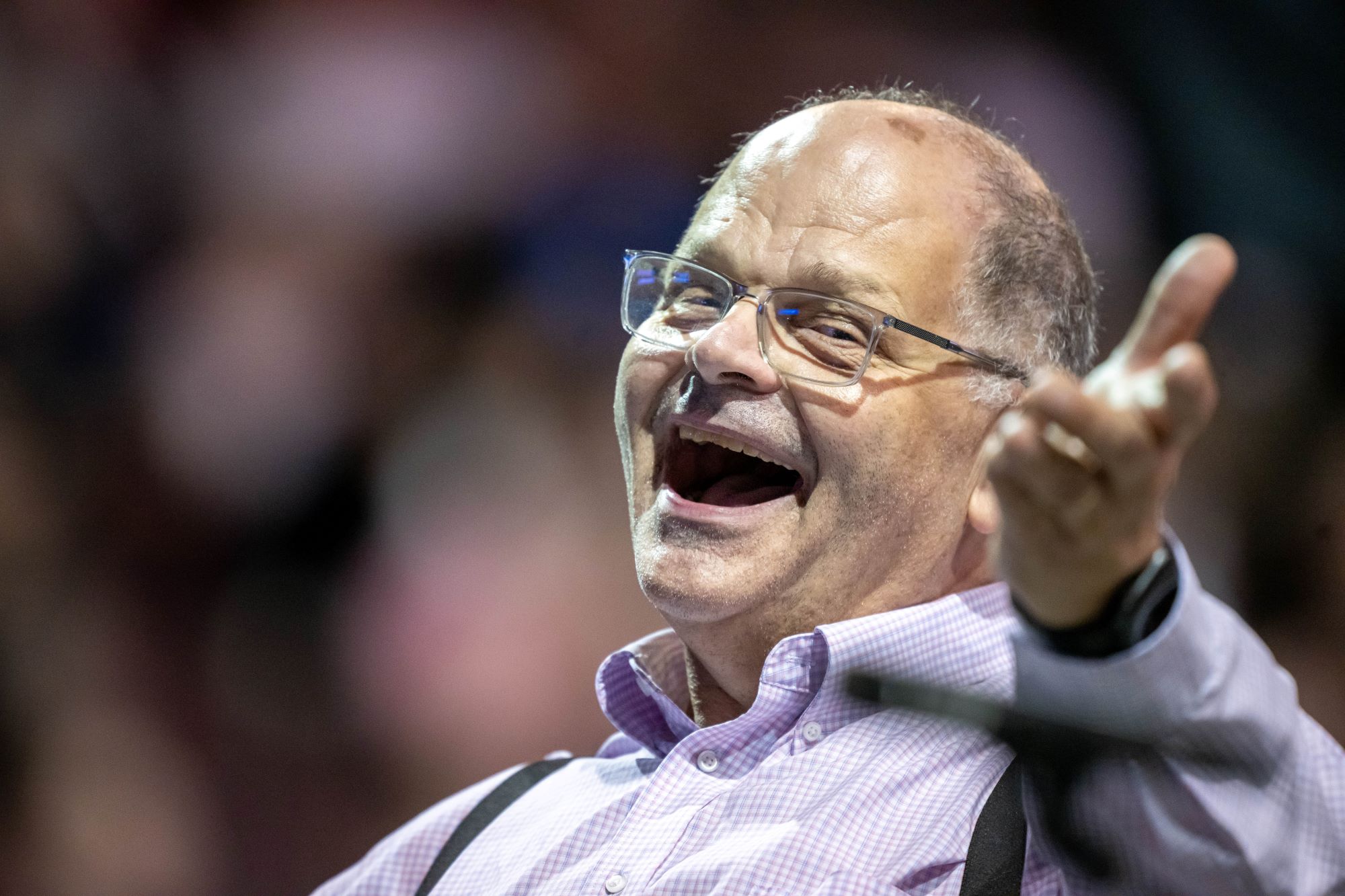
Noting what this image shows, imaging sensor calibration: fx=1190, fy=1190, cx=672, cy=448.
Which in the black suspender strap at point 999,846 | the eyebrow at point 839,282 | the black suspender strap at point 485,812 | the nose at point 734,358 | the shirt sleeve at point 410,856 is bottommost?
the shirt sleeve at point 410,856

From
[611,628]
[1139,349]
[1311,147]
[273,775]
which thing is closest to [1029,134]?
[1311,147]

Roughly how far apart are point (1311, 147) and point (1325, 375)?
495mm

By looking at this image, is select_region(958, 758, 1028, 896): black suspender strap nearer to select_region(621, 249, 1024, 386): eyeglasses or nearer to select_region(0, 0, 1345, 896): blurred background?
select_region(621, 249, 1024, 386): eyeglasses

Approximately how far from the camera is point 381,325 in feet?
9.72

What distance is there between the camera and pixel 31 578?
2678 mm

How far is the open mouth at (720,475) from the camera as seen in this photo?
1.61 meters

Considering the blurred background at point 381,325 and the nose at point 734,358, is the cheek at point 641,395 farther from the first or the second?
the blurred background at point 381,325

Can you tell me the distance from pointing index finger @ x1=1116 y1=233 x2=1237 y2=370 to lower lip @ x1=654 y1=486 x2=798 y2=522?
650mm

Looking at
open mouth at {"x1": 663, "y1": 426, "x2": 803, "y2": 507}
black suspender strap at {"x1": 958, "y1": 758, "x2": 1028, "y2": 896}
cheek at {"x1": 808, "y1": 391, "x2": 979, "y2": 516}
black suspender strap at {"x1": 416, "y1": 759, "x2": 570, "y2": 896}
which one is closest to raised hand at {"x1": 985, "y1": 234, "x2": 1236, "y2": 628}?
black suspender strap at {"x1": 958, "y1": 758, "x2": 1028, "y2": 896}

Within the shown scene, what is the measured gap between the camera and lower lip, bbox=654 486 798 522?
4.88ft

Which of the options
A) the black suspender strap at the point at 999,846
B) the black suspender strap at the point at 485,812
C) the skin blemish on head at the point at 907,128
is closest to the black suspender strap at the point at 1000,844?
the black suspender strap at the point at 999,846

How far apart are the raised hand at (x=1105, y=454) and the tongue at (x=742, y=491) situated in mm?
683

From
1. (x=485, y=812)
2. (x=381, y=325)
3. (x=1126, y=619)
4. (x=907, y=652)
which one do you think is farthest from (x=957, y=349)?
(x=381, y=325)

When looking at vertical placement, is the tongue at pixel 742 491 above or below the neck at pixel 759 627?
above
